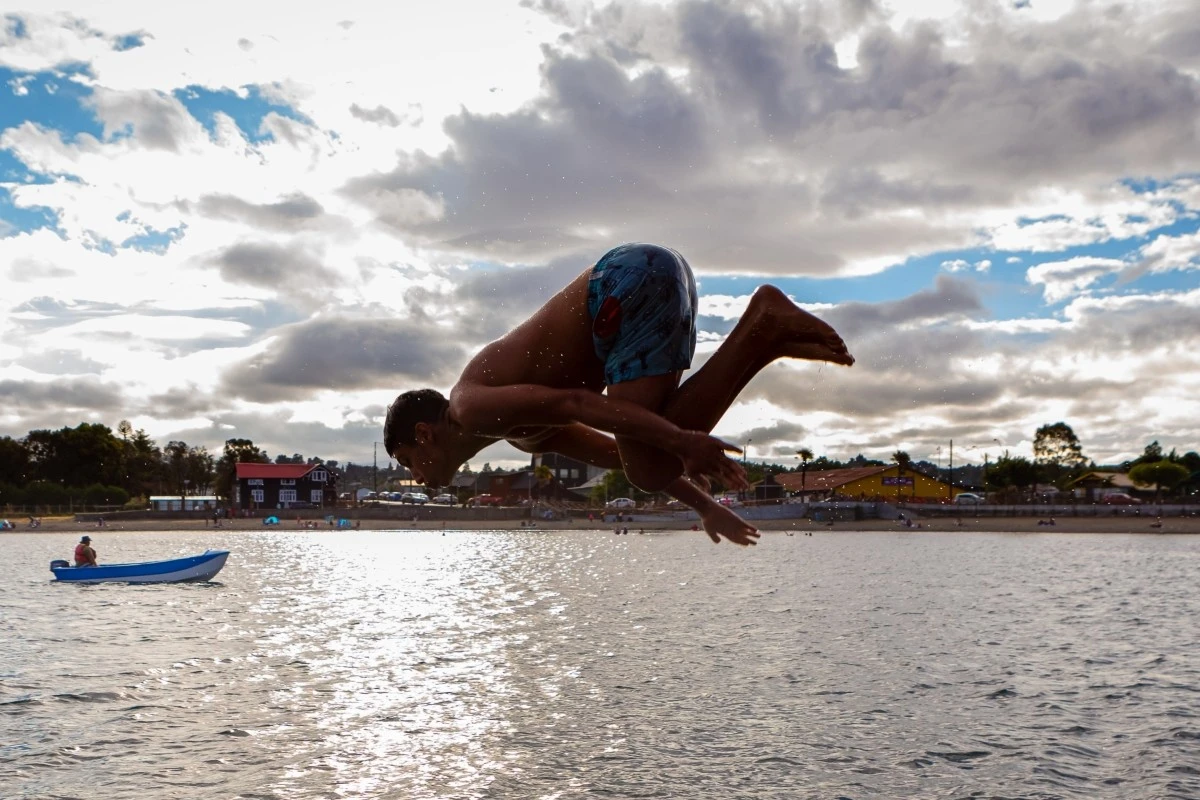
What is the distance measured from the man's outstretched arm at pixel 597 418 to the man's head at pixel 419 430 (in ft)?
1.17

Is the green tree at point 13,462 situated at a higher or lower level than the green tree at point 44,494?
higher

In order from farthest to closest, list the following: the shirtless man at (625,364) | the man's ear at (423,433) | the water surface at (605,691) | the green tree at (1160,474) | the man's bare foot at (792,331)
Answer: the green tree at (1160,474), the water surface at (605,691), the man's ear at (423,433), the man's bare foot at (792,331), the shirtless man at (625,364)

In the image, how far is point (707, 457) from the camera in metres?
4.66

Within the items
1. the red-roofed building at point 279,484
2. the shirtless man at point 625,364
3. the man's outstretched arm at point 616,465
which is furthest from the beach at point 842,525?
the shirtless man at point 625,364

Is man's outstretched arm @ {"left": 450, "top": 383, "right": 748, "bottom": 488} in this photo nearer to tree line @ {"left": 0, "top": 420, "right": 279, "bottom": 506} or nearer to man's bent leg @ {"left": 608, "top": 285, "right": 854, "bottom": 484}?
man's bent leg @ {"left": 608, "top": 285, "right": 854, "bottom": 484}

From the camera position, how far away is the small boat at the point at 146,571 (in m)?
76.4

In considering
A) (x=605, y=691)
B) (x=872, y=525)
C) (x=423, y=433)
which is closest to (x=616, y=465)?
(x=423, y=433)

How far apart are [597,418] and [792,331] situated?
3.66 ft

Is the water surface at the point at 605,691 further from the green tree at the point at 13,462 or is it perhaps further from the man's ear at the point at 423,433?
the green tree at the point at 13,462

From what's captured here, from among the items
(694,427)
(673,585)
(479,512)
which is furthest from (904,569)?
Answer: (694,427)

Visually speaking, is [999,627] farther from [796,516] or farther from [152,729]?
[796,516]

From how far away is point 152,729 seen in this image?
41250 millimetres

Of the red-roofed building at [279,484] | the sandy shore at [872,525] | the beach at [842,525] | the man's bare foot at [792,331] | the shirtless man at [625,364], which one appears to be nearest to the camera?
the shirtless man at [625,364]

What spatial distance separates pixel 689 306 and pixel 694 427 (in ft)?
2.02
